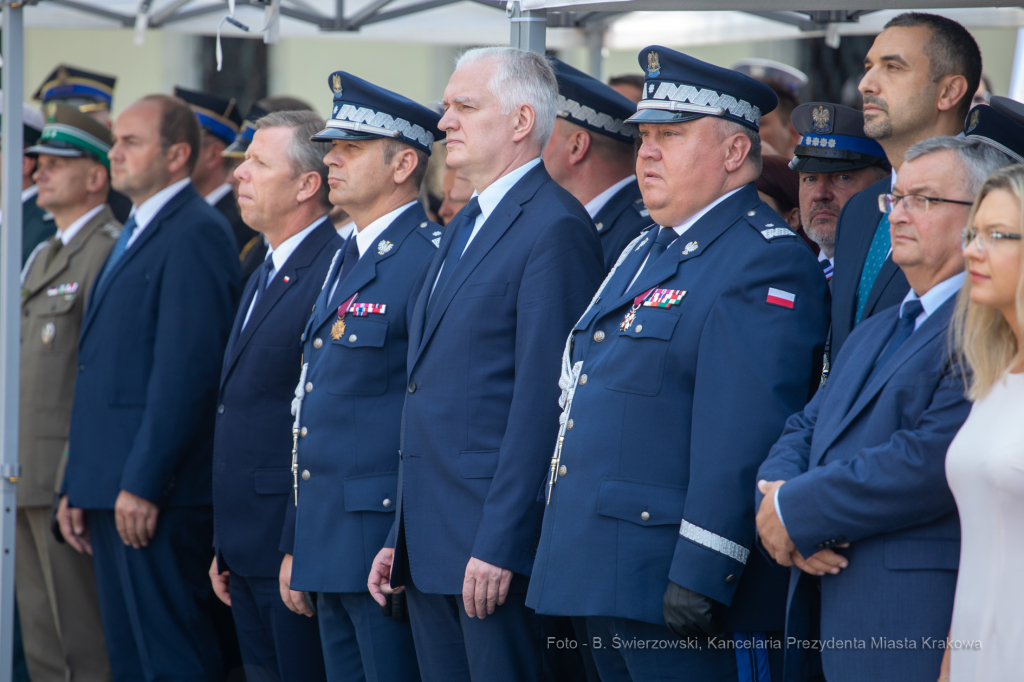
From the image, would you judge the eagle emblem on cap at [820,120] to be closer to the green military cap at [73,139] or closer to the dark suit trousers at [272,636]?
the dark suit trousers at [272,636]

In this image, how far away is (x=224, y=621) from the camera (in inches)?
181

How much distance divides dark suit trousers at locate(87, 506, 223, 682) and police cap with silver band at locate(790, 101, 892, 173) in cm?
249

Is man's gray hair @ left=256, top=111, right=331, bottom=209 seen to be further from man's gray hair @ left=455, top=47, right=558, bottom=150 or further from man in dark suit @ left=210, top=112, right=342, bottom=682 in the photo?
man's gray hair @ left=455, top=47, right=558, bottom=150

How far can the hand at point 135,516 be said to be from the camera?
4215 mm

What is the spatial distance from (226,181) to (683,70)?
334 centimetres

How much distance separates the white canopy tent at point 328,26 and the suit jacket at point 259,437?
35.5 inches

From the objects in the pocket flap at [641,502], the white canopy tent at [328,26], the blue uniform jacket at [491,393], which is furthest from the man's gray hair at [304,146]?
the pocket flap at [641,502]

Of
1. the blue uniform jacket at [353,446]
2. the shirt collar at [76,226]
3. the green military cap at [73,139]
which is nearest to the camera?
the blue uniform jacket at [353,446]

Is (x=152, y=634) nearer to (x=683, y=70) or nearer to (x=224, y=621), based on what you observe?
(x=224, y=621)

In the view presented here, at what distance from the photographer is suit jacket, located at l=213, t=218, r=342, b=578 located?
12.5 feet

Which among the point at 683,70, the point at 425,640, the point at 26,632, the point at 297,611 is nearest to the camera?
the point at 683,70

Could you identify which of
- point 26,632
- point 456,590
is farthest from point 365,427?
point 26,632

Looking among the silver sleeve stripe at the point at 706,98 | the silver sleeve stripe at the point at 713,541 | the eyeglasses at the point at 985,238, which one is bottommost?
the silver sleeve stripe at the point at 713,541

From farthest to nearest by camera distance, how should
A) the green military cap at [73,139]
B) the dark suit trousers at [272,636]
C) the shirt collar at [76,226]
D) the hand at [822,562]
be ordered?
the green military cap at [73,139]
the shirt collar at [76,226]
the dark suit trousers at [272,636]
the hand at [822,562]
